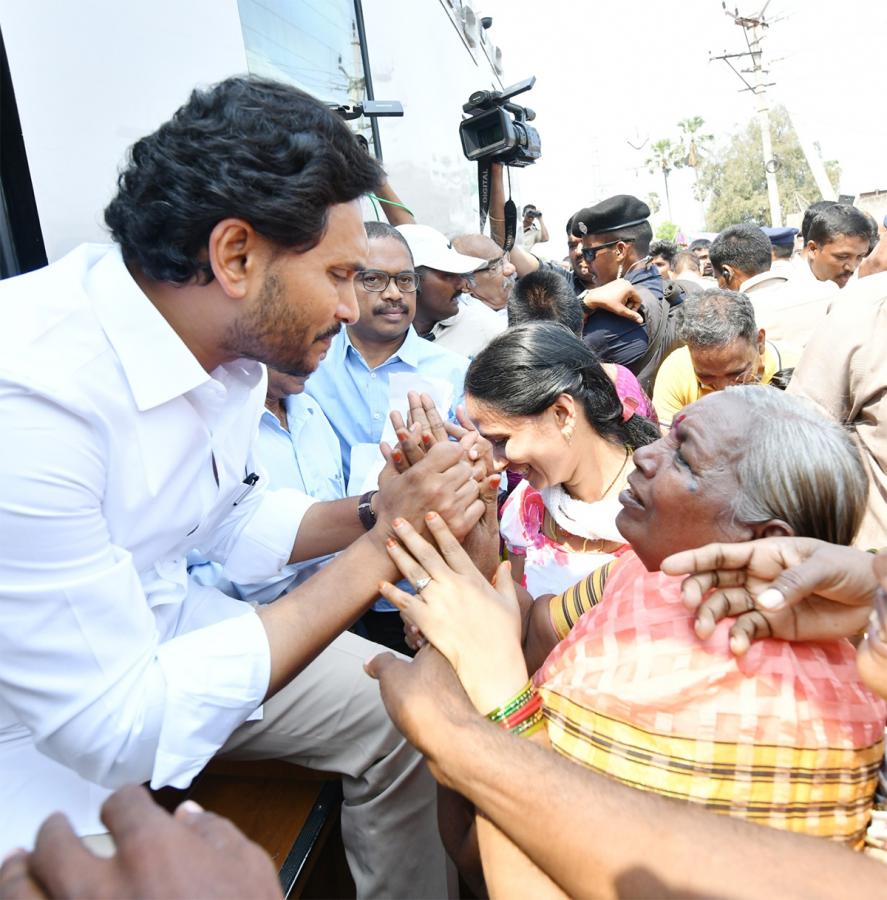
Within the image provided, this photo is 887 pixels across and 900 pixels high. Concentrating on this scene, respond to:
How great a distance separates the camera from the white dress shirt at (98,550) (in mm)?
1186

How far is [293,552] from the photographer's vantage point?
77.2 inches

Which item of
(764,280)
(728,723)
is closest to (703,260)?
(764,280)

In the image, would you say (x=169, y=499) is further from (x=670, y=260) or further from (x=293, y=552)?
(x=670, y=260)

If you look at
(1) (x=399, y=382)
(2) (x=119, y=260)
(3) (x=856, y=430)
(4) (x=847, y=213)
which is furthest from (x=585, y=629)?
(4) (x=847, y=213)

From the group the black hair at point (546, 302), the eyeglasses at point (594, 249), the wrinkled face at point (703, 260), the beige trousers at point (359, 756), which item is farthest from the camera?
the wrinkled face at point (703, 260)

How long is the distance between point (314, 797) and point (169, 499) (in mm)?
830

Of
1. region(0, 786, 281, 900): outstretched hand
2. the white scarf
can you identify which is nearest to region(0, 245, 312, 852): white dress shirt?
region(0, 786, 281, 900): outstretched hand

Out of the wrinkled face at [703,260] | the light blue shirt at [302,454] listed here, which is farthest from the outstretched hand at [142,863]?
the wrinkled face at [703,260]

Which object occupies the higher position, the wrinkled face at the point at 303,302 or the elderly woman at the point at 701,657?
the wrinkled face at the point at 303,302

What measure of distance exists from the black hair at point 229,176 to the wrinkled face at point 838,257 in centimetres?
451

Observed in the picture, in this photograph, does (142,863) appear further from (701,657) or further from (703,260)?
(703,260)

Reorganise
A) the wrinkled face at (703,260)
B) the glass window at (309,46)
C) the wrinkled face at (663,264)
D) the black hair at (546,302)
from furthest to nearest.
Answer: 1. the wrinkled face at (703,260)
2. the wrinkled face at (663,264)
3. the black hair at (546,302)
4. the glass window at (309,46)

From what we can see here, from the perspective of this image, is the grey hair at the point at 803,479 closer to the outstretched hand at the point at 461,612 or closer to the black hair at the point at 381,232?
the outstretched hand at the point at 461,612

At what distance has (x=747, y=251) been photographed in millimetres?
4988
